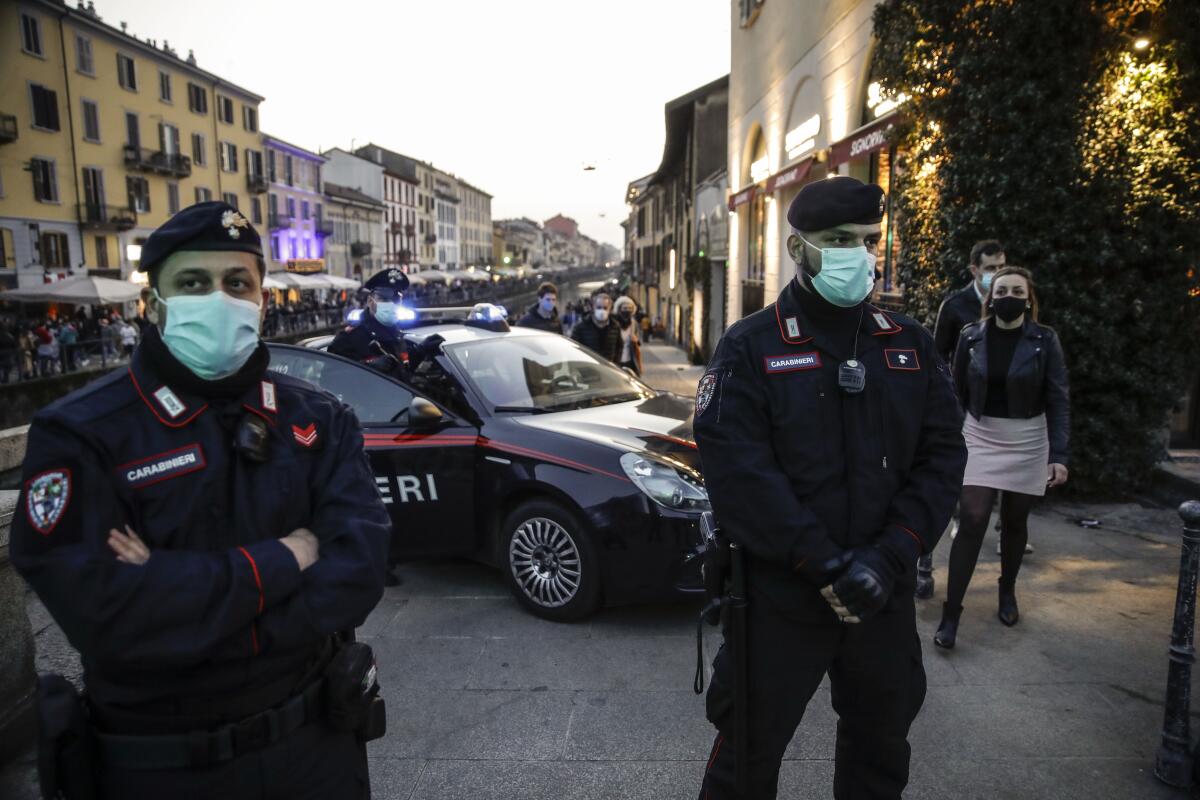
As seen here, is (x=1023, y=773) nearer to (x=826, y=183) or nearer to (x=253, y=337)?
(x=826, y=183)

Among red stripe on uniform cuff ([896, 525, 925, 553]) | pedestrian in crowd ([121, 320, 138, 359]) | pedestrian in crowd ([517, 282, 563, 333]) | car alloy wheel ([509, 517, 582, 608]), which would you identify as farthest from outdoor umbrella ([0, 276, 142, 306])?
red stripe on uniform cuff ([896, 525, 925, 553])

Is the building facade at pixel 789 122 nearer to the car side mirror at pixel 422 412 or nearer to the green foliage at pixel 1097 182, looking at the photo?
the green foliage at pixel 1097 182

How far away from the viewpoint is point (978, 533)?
4.02 meters

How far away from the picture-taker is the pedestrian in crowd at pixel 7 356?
17469 millimetres

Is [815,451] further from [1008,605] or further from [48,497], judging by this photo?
[1008,605]

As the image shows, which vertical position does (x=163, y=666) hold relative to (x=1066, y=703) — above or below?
above

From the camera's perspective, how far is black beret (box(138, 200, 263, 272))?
180 centimetres

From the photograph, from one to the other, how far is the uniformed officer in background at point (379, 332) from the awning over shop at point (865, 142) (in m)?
5.13

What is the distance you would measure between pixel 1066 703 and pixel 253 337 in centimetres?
368

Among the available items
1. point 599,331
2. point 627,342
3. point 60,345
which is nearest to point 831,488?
point 599,331

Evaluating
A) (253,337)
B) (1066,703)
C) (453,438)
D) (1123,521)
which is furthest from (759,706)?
(1123,521)

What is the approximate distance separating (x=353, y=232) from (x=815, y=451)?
7131 centimetres

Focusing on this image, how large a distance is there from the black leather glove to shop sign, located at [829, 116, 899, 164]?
7.02m

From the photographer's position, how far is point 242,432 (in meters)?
1.75
